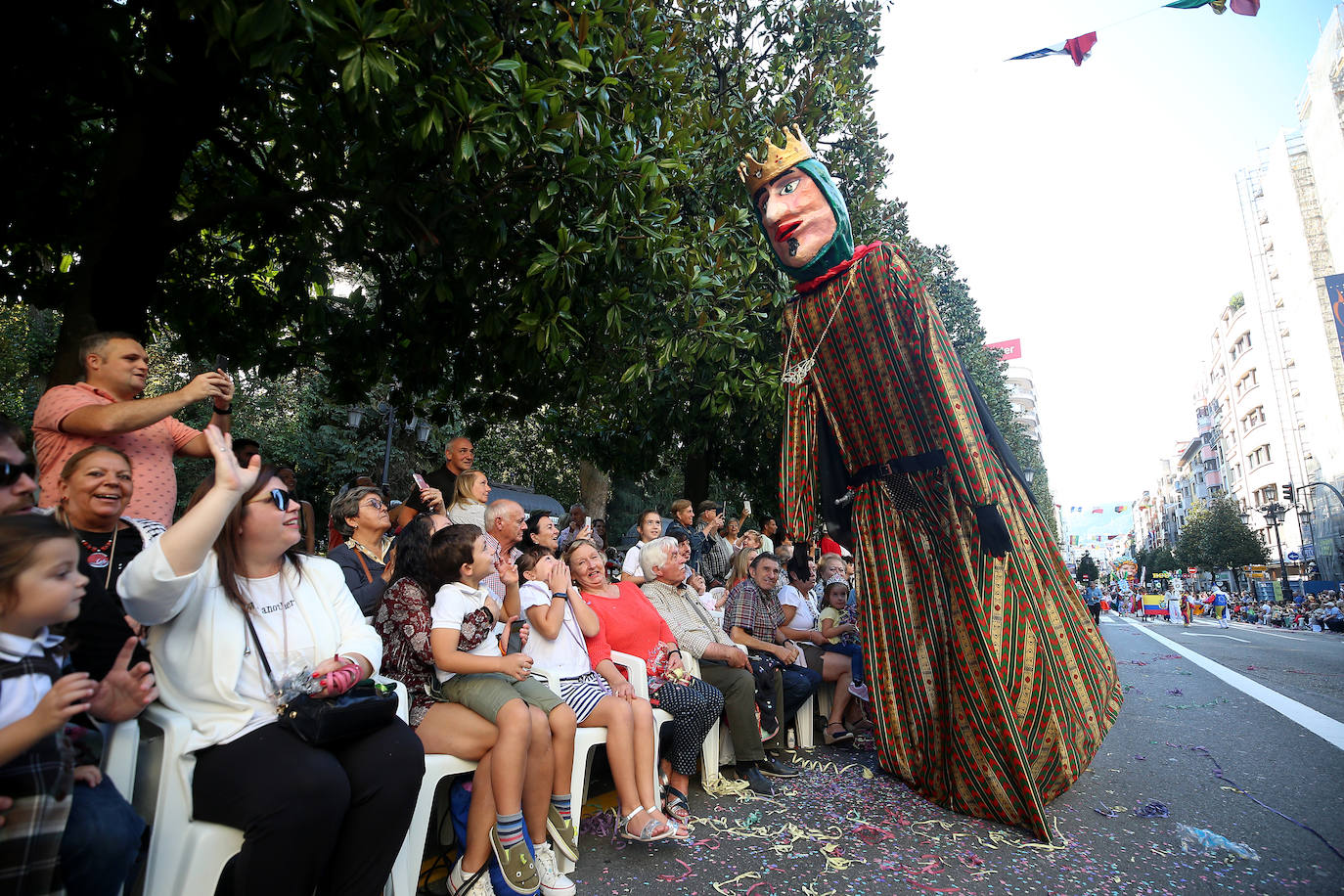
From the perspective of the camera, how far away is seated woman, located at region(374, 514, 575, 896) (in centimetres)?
273

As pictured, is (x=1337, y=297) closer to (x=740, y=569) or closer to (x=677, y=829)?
(x=740, y=569)

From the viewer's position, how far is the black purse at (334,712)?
6.88 feet

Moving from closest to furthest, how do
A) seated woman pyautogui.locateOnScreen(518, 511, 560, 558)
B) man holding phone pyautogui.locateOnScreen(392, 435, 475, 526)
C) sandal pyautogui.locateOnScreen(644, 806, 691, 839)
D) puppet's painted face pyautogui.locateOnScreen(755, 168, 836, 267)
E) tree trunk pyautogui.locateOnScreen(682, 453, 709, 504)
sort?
sandal pyautogui.locateOnScreen(644, 806, 691, 839) → puppet's painted face pyautogui.locateOnScreen(755, 168, 836, 267) → man holding phone pyautogui.locateOnScreen(392, 435, 475, 526) → seated woman pyautogui.locateOnScreen(518, 511, 560, 558) → tree trunk pyautogui.locateOnScreen(682, 453, 709, 504)

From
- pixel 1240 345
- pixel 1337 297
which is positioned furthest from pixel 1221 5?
pixel 1240 345

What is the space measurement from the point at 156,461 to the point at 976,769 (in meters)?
3.77

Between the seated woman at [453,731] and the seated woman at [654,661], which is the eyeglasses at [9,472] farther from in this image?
the seated woman at [654,661]

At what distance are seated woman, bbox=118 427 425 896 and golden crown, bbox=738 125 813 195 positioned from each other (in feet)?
10.2

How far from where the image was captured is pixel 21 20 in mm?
4012

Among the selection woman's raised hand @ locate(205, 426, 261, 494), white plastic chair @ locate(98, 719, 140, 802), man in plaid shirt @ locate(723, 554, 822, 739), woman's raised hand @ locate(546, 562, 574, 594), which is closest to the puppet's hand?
man in plaid shirt @ locate(723, 554, 822, 739)

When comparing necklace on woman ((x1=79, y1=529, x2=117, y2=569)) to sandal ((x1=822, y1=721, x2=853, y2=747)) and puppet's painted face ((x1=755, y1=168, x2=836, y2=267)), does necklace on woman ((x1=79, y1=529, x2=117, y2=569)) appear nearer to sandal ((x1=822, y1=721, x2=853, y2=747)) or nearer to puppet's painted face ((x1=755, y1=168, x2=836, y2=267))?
puppet's painted face ((x1=755, y1=168, x2=836, y2=267))

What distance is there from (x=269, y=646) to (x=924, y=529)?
3.02 metres

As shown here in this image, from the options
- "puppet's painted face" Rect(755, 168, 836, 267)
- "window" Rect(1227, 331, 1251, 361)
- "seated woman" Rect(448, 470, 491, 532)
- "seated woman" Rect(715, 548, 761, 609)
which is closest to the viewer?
"puppet's painted face" Rect(755, 168, 836, 267)

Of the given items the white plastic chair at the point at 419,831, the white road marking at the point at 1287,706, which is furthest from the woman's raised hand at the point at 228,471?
the white road marking at the point at 1287,706

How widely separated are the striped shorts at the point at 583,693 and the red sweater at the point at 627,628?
1.17 feet
